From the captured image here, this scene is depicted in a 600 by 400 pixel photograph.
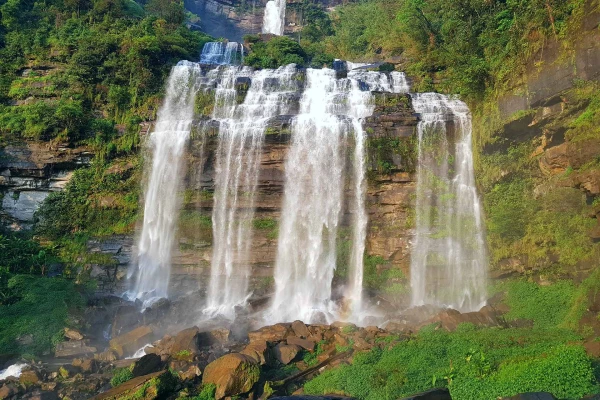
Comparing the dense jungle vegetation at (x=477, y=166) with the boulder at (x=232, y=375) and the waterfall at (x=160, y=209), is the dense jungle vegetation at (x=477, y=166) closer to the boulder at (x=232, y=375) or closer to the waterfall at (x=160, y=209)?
the waterfall at (x=160, y=209)

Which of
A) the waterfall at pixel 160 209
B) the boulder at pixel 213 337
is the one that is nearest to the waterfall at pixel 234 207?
the waterfall at pixel 160 209

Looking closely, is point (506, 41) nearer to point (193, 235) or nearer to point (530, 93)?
point (530, 93)

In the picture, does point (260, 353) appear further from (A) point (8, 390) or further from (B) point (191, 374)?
(A) point (8, 390)

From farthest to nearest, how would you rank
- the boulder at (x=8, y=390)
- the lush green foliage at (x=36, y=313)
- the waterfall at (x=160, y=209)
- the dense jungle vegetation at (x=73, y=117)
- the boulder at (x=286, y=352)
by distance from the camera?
1. the waterfall at (x=160, y=209)
2. the dense jungle vegetation at (x=73, y=117)
3. the lush green foliage at (x=36, y=313)
4. the boulder at (x=286, y=352)
5. the boulder at (x=8, y=390)

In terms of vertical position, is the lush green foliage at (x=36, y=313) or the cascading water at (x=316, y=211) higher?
the cascading water at (x=316, y=211)

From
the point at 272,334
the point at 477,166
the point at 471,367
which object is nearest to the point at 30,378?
the point at 272,334

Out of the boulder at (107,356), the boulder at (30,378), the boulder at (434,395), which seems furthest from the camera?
the boulder at (107,356)
